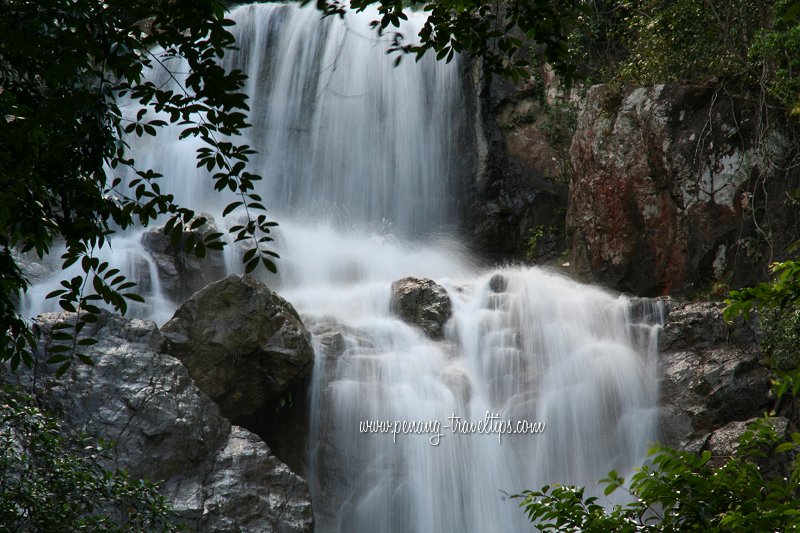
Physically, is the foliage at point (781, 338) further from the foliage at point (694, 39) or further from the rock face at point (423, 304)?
the rock face at point (423, 304)

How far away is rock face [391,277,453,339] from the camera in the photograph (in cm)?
1105

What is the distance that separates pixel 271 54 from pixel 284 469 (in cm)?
1194

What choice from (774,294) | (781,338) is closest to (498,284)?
(781,338)

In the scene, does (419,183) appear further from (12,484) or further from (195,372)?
(12,484)

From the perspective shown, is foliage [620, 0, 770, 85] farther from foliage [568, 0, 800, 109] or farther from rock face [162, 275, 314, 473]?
rock face [162, 275, 314, 473]

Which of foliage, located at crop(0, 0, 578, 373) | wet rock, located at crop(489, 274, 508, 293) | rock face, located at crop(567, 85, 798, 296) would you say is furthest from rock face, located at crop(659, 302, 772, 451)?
foliage, located at crop(0, 0, 578, 373)

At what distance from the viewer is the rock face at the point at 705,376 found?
930 centimetres

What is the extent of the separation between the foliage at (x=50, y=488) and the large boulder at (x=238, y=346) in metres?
4.12

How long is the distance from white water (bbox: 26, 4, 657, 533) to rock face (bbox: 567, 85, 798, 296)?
1.03m

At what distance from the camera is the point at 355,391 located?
9805mm

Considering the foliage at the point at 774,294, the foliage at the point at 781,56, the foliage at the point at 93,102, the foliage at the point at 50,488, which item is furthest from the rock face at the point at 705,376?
the foliage at the point at 93,102

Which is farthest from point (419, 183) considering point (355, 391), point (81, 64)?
point (81, 64)

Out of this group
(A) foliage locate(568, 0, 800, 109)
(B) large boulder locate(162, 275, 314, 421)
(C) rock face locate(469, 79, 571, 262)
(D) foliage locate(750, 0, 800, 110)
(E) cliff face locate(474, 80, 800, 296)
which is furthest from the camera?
(C) rock face locate(469, 79, 571, 262)

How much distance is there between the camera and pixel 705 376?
965 centimetres
